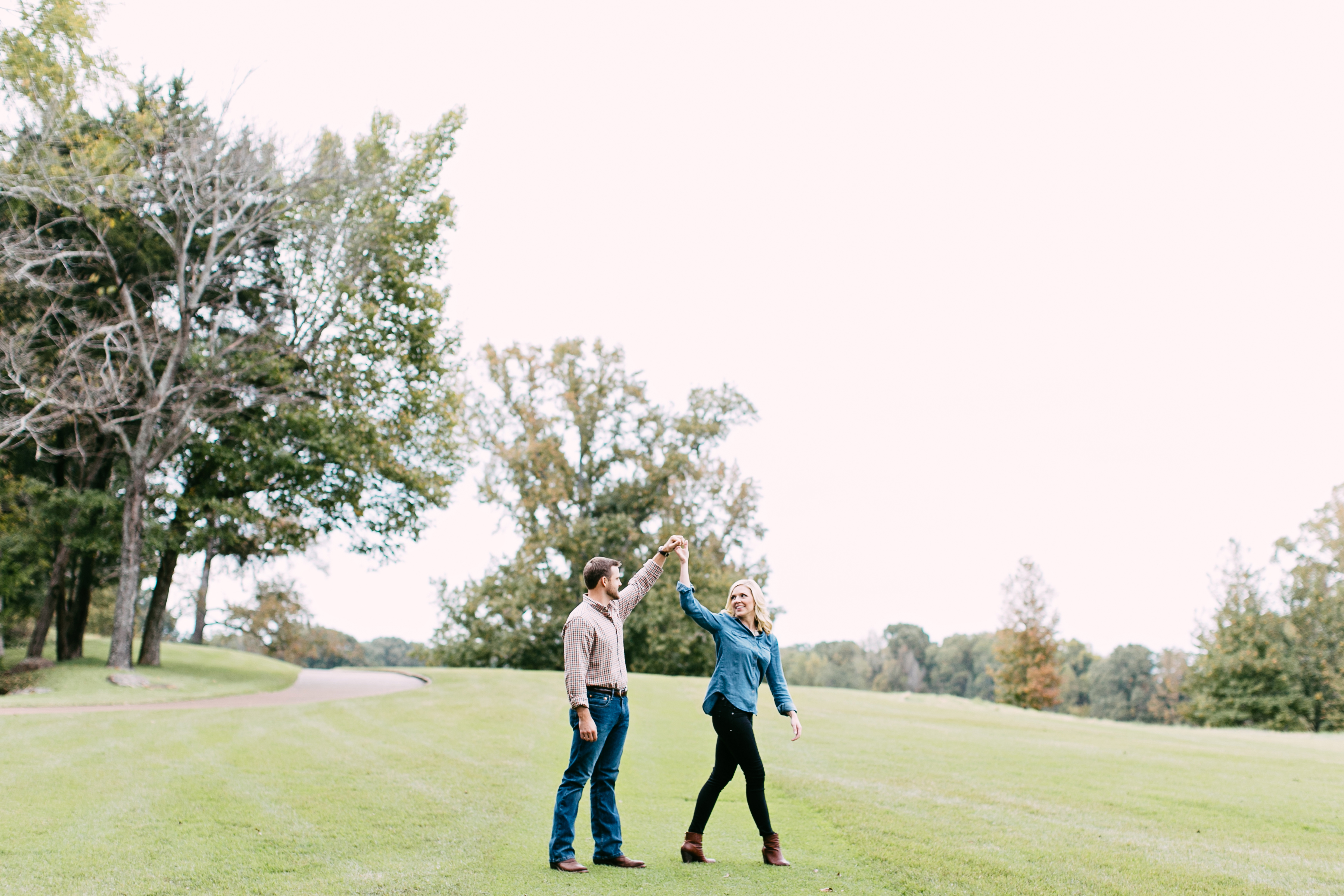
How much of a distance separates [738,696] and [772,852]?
4.14 feet

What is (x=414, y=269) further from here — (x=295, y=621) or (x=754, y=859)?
(x=295, y=621)

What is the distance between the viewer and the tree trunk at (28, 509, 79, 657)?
22.5 meters

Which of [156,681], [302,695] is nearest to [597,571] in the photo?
[302,695]

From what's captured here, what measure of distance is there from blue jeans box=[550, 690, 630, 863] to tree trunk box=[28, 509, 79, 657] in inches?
862

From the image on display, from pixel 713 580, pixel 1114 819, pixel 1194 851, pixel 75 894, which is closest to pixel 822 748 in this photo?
pixel 1114 819

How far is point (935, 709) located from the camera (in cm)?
2267

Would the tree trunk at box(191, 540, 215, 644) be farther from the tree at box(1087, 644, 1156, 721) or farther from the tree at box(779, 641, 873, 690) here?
the tree at box(1087, 644, 1156, 721)

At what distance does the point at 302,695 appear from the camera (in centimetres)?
2162

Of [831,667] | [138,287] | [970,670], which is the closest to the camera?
[138,287]

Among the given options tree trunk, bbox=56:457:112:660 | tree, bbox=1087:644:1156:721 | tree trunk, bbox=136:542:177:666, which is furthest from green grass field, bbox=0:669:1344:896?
tree, bbox=1087:644:1156:721

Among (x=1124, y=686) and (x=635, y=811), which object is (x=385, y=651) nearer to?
(x=1124, y=686)

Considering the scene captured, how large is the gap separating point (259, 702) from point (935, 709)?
56.4 feet

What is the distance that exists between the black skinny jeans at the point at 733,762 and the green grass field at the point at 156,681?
16950mm

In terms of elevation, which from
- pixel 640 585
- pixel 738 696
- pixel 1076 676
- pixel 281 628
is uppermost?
pixel 640 585
